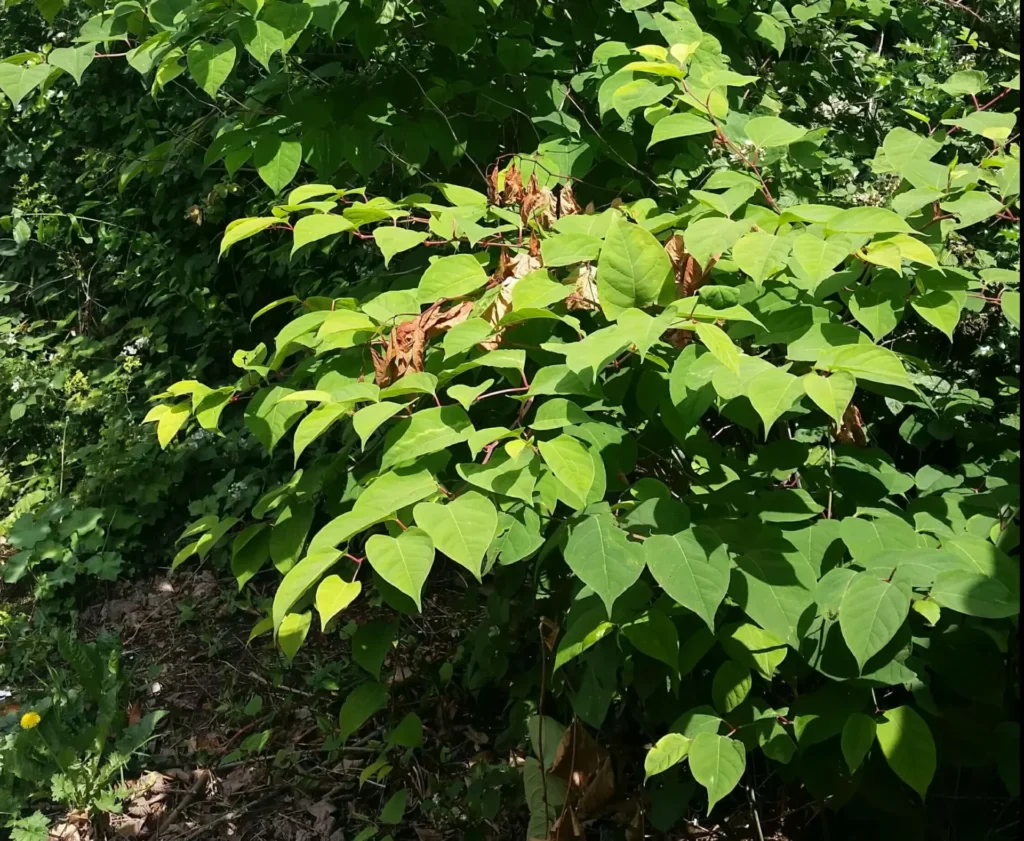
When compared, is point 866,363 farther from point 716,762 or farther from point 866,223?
point 716,762

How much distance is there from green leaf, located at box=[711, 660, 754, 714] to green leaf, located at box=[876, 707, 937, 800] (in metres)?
0.21

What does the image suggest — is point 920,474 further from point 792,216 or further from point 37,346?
point 37,346

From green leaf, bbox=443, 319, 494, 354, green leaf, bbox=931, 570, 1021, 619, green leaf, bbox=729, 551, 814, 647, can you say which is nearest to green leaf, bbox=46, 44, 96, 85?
green leaf, bbox=443, 319, 494, 354

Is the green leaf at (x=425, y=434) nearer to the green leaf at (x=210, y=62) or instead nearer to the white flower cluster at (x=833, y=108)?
the green leaf at (x=210, y=62)

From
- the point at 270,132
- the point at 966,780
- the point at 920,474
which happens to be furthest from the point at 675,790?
the point at 270,132

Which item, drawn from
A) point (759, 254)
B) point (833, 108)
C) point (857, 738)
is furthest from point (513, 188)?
point (833, 108)

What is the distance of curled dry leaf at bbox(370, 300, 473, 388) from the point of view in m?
1.45

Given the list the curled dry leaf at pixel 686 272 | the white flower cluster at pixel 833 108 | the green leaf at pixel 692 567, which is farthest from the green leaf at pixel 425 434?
the white flower cluster at pixel 833 108

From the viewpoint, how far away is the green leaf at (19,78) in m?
1.61

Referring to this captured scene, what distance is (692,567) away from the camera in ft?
Answer: 4.04

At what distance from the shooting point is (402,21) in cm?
212

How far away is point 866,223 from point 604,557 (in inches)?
25.1

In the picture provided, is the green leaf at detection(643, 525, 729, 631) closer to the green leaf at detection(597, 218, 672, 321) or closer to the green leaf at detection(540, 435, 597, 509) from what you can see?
the green leaf at detection(540, 435, 597, 509)

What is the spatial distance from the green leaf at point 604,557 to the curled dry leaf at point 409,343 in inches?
15.6
